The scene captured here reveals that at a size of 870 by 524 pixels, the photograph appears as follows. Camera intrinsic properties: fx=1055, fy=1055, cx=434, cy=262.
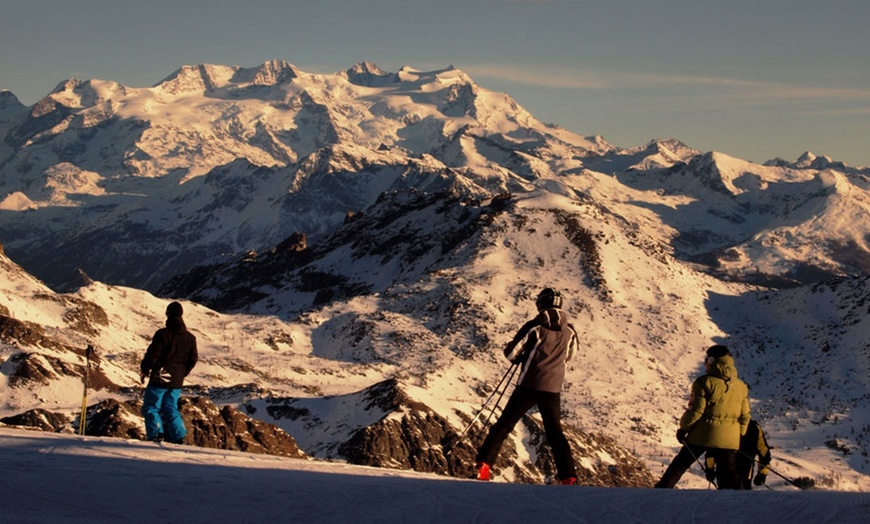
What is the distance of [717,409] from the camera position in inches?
625

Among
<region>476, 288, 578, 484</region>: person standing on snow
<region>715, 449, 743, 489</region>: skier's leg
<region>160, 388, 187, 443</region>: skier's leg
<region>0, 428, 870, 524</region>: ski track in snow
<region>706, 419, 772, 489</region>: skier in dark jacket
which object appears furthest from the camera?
<region>160, 388, 187, 443</region>: skier's leg

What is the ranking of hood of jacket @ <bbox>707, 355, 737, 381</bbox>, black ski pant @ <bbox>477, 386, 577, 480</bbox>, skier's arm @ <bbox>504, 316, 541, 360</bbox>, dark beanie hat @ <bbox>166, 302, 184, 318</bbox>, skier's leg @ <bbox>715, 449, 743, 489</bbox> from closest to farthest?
1. hood of jacket @ <bbox>707, 355, 737, 381</bbox>
2. skier's arm @ <bbox>504, 316, 541, 360</bbox>
3. skier's leg @ <bbox>715, 449, 743, 489</bbox>
4. black ski pant @ <bbox>477, 386, 577, 480</bbox>
5. dark beanie hat @ <bbox>166, 302, 184, 318</bbox>

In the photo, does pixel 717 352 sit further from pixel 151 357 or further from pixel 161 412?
pixel 161 412

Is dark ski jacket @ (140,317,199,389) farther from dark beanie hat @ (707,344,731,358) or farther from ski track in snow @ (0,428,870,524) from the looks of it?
dark beanie hat @ (707,344,731,358)

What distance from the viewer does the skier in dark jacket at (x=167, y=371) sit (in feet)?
61.5

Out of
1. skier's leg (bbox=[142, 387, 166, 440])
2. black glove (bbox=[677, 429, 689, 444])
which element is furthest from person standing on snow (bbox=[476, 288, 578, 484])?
skier's leg (bbox=[142, 387, 166, 440])

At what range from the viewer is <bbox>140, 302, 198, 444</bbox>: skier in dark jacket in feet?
61.5

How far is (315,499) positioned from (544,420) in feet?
16.3

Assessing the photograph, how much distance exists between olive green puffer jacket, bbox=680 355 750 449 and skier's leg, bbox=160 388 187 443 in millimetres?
9060

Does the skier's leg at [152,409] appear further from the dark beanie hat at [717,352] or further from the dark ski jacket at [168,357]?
the dark beanie hat at [717,352]

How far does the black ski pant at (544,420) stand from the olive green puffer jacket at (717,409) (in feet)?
6.23

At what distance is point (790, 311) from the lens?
91625mm

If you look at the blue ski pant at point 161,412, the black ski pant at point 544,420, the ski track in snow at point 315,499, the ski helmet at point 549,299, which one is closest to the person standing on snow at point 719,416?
the black ski pant at point 544,420

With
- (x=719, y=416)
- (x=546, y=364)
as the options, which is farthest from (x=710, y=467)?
(x=546, y=364)
